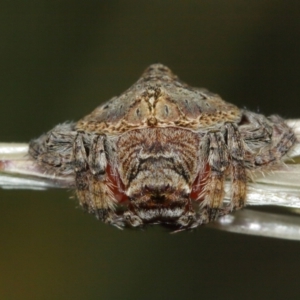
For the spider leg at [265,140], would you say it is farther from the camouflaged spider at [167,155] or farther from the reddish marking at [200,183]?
the reddish marking at [200,183]

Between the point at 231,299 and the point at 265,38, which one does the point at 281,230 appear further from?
the point at 265,38

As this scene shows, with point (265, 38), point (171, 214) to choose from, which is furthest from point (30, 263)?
point (171, 214)

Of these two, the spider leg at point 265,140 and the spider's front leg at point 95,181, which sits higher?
the spider leg at point 265,140

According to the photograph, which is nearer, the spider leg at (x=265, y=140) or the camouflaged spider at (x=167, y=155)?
the camouflaged spider at (x=167, y=155)

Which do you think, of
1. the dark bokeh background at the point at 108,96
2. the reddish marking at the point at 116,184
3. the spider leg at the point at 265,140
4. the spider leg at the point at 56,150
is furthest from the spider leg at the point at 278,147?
the dark bokeh background at the point at 108,96

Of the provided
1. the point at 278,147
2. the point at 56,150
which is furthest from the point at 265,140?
the point at 56,150

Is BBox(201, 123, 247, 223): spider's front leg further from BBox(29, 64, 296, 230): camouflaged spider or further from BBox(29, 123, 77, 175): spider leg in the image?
BBox(29, 123, 77, 175): spider leg

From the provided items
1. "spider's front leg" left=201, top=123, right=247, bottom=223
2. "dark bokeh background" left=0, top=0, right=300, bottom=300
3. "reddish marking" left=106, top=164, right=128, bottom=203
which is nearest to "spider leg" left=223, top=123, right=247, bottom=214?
"spider's front leg" left=201, top=123, right=247, bottom=223
